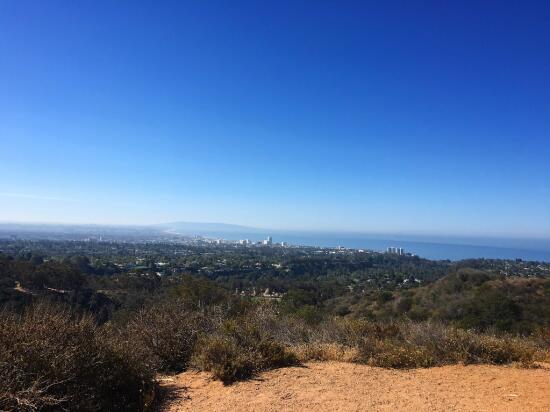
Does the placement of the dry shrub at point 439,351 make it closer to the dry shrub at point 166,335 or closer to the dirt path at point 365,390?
the dirt path at point 365,390

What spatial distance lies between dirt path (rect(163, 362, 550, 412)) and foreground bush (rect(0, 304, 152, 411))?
678 mm

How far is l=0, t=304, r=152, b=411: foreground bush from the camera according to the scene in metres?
4.10

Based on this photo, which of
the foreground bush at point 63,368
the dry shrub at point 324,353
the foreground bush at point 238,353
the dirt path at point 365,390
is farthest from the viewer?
the dry shrub at point 324,353

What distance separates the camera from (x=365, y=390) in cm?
588

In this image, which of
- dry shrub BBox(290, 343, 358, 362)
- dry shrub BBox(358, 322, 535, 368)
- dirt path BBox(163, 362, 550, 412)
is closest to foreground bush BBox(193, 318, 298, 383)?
dirt path BBox(163, 362, 550, 412)

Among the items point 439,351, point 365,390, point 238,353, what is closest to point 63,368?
point 238,353

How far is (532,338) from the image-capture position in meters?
10.1

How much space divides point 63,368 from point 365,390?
13.1 ft

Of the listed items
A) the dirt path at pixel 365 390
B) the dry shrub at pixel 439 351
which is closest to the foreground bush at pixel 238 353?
the dirt path at pixel 365 390

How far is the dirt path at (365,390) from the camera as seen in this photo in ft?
17.4

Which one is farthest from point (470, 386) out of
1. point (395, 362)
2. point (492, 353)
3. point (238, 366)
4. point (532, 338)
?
point (532, 338)

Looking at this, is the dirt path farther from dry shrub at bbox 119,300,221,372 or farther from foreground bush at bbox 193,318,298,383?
dry shrub at bbox 119,300,221,372

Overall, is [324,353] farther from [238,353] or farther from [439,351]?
[439,351]

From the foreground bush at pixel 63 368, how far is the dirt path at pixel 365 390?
68cm
